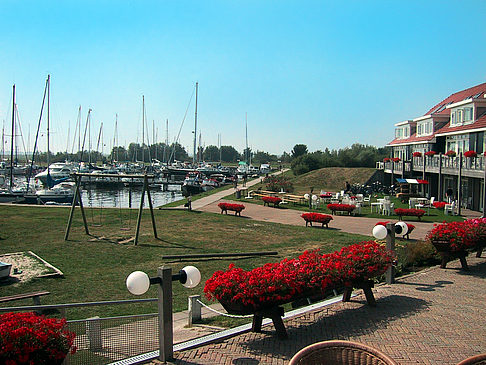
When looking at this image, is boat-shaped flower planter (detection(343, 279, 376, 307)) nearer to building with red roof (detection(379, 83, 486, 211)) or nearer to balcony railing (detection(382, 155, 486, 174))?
building with red roof (detection(379, 83, 486, 211))

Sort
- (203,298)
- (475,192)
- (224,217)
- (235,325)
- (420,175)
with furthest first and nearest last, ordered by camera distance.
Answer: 1. (420,175)
2. (475,192)
3. (224,217)
4. (203,298)
5. (235,325)

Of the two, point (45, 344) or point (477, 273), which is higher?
point (45, 344)

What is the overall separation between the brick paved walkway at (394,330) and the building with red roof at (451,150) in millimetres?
17730

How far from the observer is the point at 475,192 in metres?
31.4

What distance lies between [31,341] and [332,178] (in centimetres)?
5321

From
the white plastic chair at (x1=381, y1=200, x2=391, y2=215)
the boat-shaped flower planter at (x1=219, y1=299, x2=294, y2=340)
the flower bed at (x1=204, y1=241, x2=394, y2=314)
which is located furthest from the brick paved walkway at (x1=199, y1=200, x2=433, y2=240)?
the boat-shaped flower planter at (x1=219, y1=299, x2=294, y2=340)

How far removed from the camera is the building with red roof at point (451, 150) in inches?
1195

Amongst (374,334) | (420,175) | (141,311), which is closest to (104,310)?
(141,311)

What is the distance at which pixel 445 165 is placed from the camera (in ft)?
109

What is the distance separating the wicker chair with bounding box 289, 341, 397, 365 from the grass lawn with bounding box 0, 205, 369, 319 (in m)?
6.51

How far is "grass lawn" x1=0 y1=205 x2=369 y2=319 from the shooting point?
12.3 meters

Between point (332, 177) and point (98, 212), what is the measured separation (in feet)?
113

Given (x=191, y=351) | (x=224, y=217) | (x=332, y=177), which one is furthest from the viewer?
(x=332, y=177)

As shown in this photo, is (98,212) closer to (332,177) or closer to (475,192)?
(475,192)
